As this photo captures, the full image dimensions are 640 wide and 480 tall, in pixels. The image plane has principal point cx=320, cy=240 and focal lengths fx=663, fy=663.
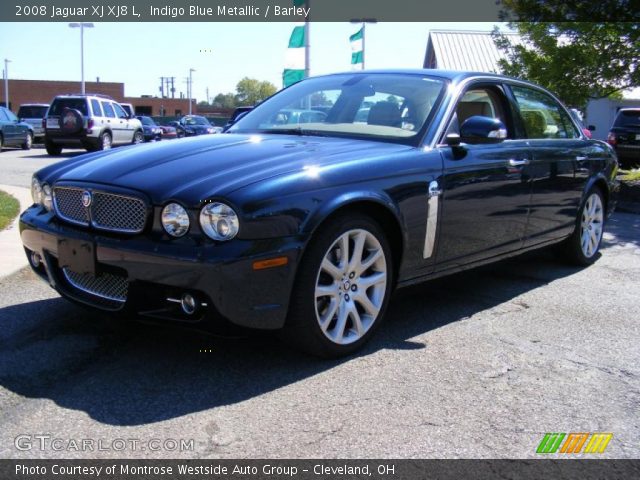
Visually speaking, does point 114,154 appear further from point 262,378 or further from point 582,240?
point 582,240

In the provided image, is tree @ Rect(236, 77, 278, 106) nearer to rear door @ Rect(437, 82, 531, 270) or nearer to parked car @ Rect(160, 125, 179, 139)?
parked car @ Rect(160, 125, 179, 139)

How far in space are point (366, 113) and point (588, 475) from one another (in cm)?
268

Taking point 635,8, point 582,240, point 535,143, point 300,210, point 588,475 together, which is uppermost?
point 635,8

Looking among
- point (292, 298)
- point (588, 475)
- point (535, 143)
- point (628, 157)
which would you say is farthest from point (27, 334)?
point (628, 157)

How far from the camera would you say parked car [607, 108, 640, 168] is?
16.2 meters

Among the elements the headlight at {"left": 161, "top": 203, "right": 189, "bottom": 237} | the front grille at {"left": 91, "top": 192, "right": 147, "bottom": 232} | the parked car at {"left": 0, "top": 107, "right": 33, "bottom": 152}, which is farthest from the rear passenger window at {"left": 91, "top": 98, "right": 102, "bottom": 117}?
the headlight at {"left": 161, "top": 203, "right": 189, "bottom": 237}

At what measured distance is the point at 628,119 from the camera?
1670 cm

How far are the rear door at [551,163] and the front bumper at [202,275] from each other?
2.55 m

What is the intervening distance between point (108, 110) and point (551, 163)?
18.6m

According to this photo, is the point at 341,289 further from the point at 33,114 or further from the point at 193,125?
the point at 193,125

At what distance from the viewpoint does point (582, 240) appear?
6027mm

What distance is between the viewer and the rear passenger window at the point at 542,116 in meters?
5.15

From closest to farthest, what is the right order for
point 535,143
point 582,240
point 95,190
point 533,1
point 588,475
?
point 588,475, point 95,190, point 535,143, point 582,240, point 533,1

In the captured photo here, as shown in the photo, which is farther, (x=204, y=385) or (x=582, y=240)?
(x=582, y=240)
